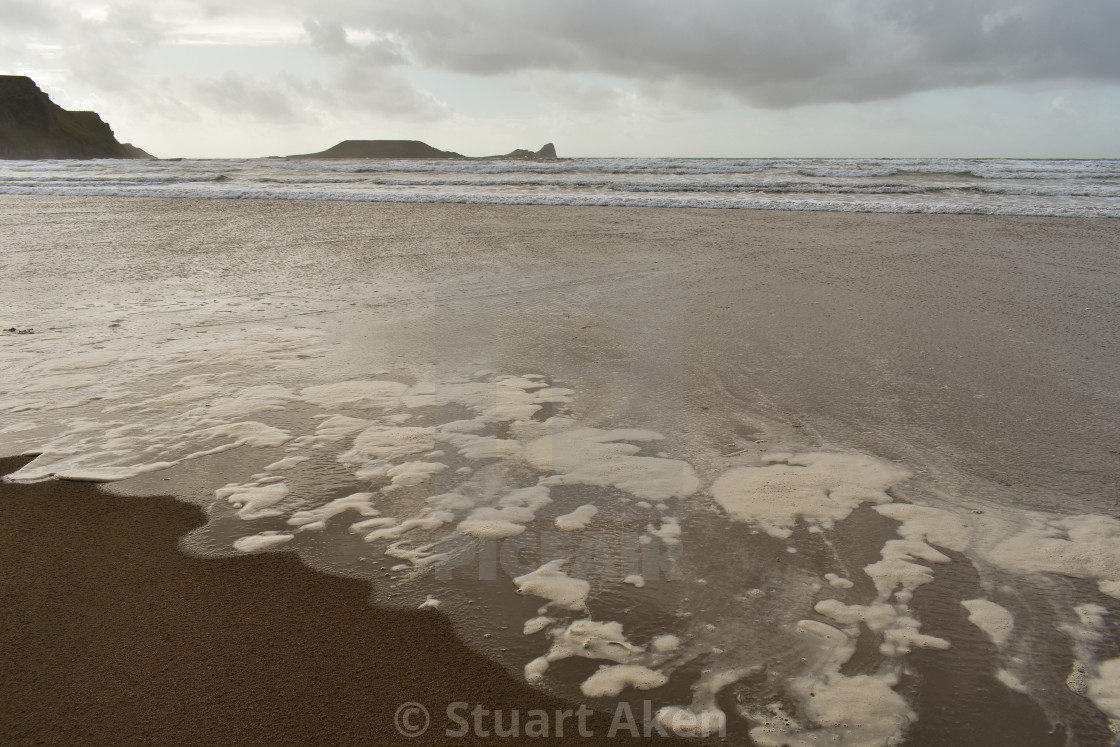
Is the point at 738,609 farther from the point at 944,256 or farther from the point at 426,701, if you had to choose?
the point at 944,256

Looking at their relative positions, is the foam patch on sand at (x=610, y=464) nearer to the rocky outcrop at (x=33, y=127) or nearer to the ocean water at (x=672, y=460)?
the ocean water at (x=672, y=460)

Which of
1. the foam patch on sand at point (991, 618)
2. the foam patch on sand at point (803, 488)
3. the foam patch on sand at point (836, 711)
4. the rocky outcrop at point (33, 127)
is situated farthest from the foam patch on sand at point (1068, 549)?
the rocky outcrop at point (33, 127)

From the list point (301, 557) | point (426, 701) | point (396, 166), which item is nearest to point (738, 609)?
point (426, 701)

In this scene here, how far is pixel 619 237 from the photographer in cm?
806

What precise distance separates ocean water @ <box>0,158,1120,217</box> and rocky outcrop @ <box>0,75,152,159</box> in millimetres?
55949

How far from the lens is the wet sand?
1549 millimetres

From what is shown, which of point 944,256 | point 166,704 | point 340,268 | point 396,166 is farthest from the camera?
point 396,166

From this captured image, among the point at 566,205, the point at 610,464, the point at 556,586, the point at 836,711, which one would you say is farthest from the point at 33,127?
the point at 836,711

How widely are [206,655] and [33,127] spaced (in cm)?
8073

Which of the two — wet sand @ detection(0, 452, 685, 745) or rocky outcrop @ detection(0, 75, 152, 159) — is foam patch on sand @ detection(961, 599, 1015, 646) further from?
rocky outcrop @ detection(0, 75, 152, 159)

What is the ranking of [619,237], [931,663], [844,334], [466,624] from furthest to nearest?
1. [619,237]
2. [844,334]
3. [466,624]
4. [931,663]

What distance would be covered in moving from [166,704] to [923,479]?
2.58 metres

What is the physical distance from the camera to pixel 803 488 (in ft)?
8.42

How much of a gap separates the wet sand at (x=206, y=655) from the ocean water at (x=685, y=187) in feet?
33.5
